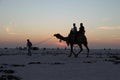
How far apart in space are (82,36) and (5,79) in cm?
1743

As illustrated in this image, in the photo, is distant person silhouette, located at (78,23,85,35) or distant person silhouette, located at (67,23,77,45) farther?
distant person silhouette, located at (67,23,77,45)

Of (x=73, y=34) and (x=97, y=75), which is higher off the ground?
(x=73, y=34)

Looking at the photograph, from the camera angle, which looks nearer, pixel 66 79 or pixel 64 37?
pixel 66 79

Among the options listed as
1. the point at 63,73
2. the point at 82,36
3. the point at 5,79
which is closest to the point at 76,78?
the point at 63,73

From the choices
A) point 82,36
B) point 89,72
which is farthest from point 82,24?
point 89,72

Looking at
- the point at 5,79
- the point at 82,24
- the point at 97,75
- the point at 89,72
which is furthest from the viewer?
the point at 82,24

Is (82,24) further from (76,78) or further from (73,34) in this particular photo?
(76,78)

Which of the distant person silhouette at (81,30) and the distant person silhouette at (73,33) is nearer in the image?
A: the distant person silhouette at (81,30)

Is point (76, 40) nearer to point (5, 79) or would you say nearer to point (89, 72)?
point (89, 72)

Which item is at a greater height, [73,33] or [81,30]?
[81,30]

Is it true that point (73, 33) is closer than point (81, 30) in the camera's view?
No

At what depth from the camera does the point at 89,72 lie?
17.5m

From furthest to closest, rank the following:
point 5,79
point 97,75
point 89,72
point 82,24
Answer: point 82,24 < point 89,72 < point 97,75 < point 5,79

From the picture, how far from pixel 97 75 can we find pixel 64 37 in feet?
54.5
